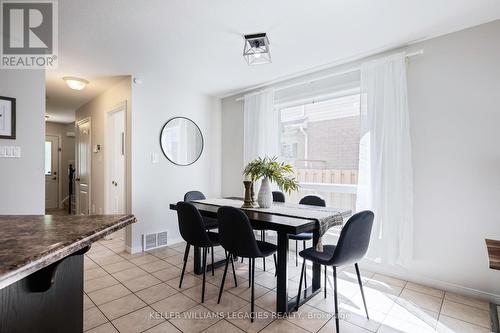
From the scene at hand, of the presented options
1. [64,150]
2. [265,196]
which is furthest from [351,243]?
[64,150]

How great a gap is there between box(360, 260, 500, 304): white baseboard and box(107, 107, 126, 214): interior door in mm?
3748

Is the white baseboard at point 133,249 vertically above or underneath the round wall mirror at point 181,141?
underneath

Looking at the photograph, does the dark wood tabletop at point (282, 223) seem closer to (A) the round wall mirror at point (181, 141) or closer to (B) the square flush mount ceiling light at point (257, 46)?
(B) the square flush mount ceiling light at point (257, 46)

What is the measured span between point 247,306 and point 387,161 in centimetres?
198

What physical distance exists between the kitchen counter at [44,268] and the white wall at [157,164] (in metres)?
2.30

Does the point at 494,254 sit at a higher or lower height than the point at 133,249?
higher

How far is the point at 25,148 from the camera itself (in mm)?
2490

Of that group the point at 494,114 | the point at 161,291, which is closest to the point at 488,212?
the point at 494,114

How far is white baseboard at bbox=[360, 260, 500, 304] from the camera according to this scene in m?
2.24

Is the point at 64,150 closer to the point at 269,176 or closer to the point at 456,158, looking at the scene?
the point at 269,176

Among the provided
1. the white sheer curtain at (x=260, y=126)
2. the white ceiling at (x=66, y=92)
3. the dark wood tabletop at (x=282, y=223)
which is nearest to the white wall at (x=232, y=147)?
the white sheer curtain at (x=260, y=126)

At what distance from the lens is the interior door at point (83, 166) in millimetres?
4848

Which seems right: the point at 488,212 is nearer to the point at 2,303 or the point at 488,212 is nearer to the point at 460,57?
the point at 460,57

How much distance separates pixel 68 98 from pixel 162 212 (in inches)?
116
